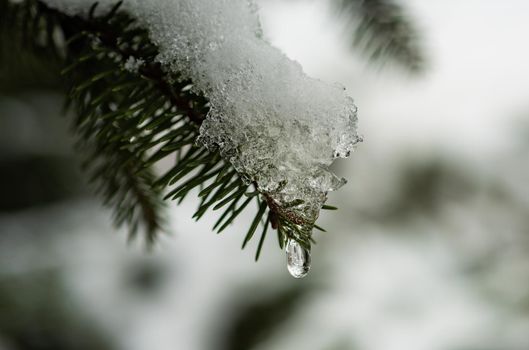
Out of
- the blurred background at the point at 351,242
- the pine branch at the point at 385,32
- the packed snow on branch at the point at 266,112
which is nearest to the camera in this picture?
the packed snow on branch at the point at 266,112

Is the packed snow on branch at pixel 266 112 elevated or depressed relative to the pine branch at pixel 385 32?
depressed

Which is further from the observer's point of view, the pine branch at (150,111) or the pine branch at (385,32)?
the pine branch at (385,32)

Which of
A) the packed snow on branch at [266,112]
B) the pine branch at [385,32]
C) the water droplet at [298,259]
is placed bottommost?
the water droplet at [298,259]

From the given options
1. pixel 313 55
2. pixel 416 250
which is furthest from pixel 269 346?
pixel 313 55

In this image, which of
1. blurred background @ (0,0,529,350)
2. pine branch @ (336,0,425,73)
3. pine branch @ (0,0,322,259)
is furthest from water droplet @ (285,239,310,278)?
blurred background @ (0,0,529,350)

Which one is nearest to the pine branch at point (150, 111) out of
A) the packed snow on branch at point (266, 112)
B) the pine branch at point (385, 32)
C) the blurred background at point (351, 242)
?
the packed snow on branch at point (266, 112)

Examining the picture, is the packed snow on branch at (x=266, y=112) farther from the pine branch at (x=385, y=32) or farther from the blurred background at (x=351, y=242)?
the blurred background at (x=351, y=242)

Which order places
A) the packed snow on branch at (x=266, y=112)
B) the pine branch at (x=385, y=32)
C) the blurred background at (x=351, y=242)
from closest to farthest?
the packed snow on branch at (x=266, y=112) → the pine branch at (x=385, y=32) → the blurred background at (x=351, y=242)
